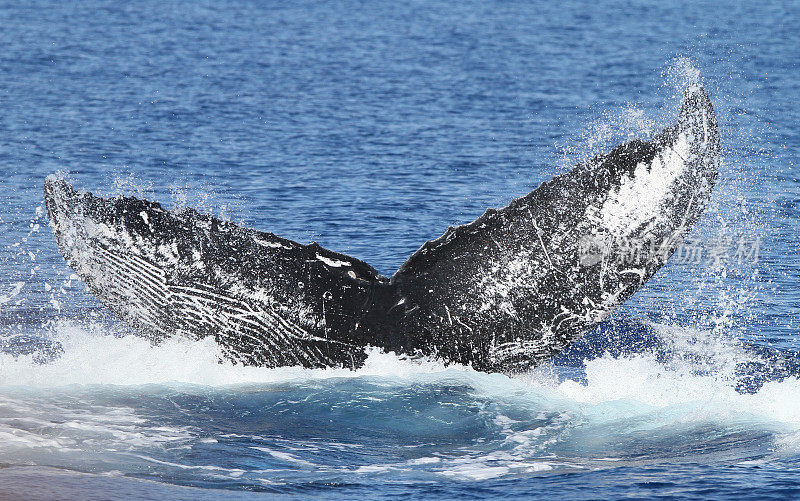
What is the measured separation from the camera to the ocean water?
25.4 feet

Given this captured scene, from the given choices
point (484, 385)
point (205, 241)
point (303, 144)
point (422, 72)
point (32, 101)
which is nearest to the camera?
point (205, 241)

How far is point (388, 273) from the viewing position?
14.4 meters

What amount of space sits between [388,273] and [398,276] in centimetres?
607

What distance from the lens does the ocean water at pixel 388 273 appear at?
7734 millimetres

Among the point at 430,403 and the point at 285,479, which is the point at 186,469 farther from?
the point at 430,403

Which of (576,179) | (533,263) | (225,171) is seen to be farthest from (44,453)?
(225,171)

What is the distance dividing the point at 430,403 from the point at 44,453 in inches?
118

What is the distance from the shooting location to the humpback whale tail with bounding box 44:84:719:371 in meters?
7.70

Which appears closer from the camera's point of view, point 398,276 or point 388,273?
point 398,276

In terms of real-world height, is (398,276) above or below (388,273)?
below

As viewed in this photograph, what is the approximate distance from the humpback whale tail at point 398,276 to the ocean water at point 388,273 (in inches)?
13.7

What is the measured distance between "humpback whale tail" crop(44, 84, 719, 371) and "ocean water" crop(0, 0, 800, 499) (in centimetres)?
35

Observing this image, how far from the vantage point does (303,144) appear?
22.6m

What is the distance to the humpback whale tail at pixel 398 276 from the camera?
7695 millimetres
